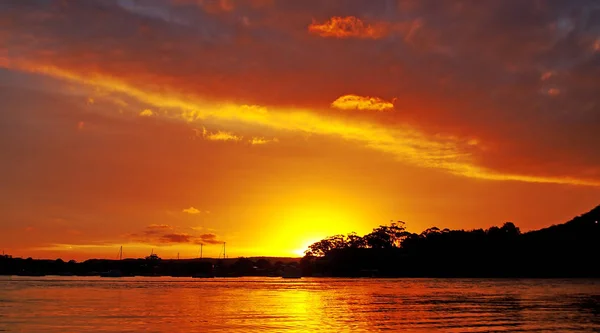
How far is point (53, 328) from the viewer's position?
55688 millimetres

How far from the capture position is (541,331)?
172 ft

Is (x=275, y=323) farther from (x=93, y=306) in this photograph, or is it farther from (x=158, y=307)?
(x=93, y=306)

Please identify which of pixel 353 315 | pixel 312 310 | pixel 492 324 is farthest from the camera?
pixel 312 310

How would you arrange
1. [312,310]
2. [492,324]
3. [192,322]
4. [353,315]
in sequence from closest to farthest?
[492,324] < [192,322] < [353,315] < [312,310]

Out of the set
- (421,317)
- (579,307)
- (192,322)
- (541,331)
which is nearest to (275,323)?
(192,322)

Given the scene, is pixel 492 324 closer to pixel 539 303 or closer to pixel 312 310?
pixel 312 310

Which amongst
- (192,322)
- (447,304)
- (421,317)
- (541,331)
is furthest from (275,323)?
(447,304)

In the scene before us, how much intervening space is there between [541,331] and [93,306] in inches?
2281

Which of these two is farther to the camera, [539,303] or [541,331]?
[539,303]

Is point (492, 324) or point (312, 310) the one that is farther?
point (312, 310)

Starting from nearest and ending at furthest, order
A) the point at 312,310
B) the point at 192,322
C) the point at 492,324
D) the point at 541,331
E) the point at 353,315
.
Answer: the point at 541,331 → the point at 492,324 → the point at 192,322 → the point at 353,315 → the point at 312,310

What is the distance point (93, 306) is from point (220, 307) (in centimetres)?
1729

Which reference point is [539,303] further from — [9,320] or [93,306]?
[9,320]

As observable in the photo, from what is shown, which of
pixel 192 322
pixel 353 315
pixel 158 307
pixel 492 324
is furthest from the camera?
pixel 158 307
